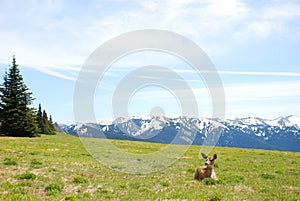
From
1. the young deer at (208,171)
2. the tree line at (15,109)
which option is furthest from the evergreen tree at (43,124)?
the young deer at (208,171)

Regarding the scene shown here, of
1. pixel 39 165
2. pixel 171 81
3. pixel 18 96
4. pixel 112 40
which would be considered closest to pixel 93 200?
pixel 39 165

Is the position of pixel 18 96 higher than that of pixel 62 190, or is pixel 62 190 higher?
pixel 18 96

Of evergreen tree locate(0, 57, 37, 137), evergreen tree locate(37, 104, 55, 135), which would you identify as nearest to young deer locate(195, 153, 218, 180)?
evergreen tree locate(0, 57, 37, 137)

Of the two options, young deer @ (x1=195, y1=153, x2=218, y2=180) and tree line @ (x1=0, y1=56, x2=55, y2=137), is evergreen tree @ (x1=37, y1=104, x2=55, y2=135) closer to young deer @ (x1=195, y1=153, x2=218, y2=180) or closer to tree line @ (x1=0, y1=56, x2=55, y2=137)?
tree line @ (x1=0, y1=56, x2=55, y2=137)

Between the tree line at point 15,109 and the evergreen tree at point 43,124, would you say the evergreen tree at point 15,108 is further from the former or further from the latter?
the evergreen tree at point 43,124

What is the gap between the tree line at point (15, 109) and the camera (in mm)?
58000

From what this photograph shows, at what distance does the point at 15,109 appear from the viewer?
58469 mm

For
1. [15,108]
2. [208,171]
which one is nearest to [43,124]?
[15,108]

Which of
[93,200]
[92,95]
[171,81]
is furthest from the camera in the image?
[171,81]

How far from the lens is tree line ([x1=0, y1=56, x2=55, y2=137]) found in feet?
190

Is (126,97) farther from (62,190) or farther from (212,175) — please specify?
(62,190)

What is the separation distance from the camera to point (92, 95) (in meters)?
21.1

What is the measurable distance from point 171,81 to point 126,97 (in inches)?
194

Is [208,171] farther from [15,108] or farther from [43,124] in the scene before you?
[43,124]
